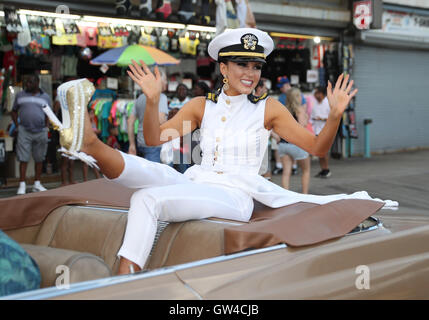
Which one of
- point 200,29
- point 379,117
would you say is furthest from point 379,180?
point 379,117

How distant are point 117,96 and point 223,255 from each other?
928 cm

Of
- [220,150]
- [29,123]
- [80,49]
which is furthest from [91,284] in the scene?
[80,49]

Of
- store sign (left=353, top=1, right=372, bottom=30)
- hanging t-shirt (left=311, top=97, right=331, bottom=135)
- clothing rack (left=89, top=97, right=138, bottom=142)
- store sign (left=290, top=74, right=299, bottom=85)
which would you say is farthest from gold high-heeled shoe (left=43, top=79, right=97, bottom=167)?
store sign (left=353, top=1, right=372, bottom=30)

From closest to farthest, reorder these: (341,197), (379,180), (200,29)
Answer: (341,197), (379,180), (200,29)

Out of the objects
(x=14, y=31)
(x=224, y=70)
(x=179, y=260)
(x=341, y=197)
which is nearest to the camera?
(x=179, y=260)

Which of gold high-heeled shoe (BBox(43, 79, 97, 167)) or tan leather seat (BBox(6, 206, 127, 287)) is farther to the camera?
tan leather seat (BBox(6, 206, 127, 287))

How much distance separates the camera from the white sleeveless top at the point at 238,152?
313 centimetres

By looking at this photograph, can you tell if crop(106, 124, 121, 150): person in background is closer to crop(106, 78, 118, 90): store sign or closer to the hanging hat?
crop(106, 78, 118, 90): store sign

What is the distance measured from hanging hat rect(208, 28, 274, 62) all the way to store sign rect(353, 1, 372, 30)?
11.8 meters

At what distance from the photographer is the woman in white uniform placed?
2547mm

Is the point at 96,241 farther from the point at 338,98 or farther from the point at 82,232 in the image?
the point at 338,98

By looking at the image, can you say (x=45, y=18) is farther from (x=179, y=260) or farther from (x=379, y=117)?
(x=379, y=117)

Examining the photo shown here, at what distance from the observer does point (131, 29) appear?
11000mm

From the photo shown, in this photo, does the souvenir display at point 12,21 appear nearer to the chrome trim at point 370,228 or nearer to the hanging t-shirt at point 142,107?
the hanging t-shirt at point 142,107
